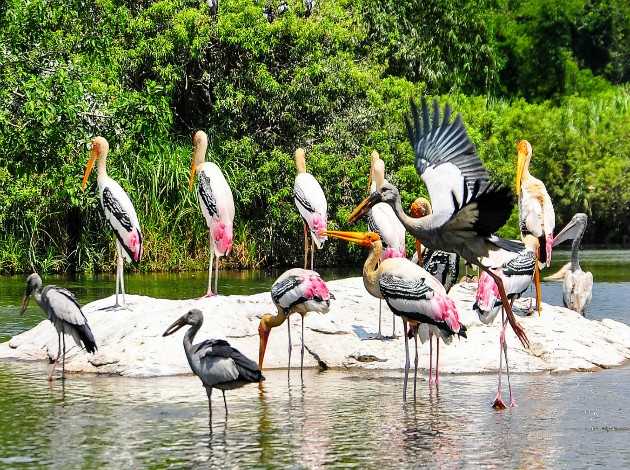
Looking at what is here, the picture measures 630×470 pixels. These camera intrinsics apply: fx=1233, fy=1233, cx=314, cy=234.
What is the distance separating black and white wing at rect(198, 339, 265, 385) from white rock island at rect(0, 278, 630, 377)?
2.51 metres

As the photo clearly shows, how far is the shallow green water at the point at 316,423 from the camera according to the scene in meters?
8.60

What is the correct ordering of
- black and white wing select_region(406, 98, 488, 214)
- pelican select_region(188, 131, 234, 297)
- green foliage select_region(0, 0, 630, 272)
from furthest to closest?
green foliage select_region(0, 0, 630, 272), pelican select_region(188, 131, 234, 297), black and white wing select_region(406, 98, 488, 214)

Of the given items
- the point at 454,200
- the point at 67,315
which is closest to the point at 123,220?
the point at 67,315

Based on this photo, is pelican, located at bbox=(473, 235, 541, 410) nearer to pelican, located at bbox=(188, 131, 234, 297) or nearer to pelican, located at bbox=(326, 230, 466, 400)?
pelican, located at bbox=(326, 230, 466, 400)

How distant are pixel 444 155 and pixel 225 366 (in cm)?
309

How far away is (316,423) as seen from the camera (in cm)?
984

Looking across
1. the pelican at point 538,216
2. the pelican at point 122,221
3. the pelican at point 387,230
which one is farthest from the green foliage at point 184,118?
the pelican at point 538,216

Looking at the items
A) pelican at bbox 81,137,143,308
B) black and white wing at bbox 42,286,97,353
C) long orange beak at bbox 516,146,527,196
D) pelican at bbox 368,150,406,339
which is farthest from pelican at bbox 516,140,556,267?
black and white wing at bbox 42,286,97,353

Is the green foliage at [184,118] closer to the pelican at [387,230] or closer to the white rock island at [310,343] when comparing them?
the white rock island at [310,343]

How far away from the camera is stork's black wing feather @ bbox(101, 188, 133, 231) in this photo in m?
14.2

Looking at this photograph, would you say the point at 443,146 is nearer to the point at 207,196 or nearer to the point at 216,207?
the point at 216,207

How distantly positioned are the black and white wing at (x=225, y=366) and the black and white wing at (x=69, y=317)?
218cm

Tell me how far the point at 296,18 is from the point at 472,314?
46.5ft

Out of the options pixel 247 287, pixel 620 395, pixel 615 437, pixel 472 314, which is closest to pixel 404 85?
pixel 247 287
